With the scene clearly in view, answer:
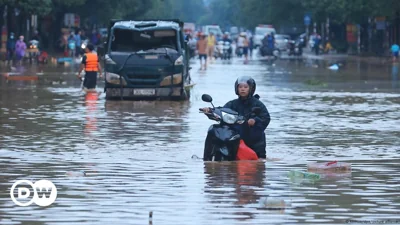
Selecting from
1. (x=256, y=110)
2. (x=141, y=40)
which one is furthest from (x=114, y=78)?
(x=256, y=110)

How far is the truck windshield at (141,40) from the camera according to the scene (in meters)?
29.3

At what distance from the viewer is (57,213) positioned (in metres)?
10.6

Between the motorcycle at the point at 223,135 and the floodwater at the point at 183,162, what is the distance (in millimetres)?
265

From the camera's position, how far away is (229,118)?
1472cm

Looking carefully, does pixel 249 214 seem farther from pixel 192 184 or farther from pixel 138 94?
pixel 138 94

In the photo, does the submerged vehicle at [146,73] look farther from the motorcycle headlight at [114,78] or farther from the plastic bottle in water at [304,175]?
the plastic bottle in water at [304,175]

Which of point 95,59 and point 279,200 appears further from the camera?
point 95,59

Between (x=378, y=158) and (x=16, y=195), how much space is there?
5.85 metres

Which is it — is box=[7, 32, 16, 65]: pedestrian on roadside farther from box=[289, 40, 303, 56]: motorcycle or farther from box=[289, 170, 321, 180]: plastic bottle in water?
box=[289, 170, 321, 180]: plastic bottle in water

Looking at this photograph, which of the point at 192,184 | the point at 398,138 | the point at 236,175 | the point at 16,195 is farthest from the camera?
the point at 398,138

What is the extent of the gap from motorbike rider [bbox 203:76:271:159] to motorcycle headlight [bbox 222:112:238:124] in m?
0.18

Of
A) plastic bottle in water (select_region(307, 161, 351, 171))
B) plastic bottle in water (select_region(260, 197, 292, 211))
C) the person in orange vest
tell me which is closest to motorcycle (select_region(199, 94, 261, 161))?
plastic bottle in water (select_region(307, 161, 351, 171))

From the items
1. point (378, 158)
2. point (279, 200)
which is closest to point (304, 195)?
point (279, 200)

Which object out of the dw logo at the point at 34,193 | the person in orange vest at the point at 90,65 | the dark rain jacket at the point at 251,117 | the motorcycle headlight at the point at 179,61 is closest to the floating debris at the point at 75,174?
the dw logo at the point at 34,193
